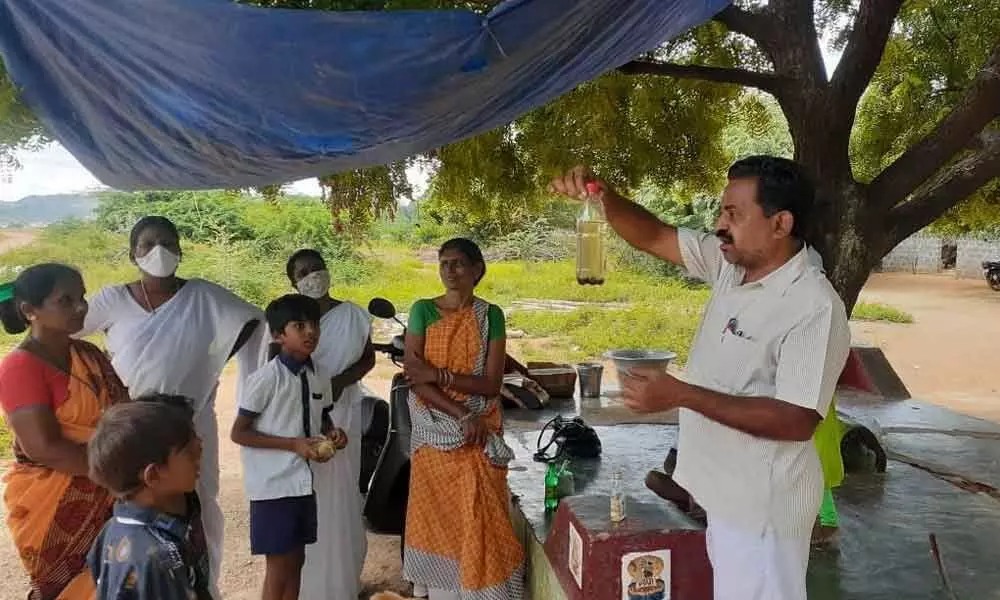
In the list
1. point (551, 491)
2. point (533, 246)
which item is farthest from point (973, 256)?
point (551, 491)

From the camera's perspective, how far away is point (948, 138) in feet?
11.6

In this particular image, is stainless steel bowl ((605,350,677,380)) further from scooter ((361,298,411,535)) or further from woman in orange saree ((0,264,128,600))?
woman in orange saree ((0,264,128,600))

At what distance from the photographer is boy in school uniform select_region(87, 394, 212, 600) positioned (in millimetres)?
1682

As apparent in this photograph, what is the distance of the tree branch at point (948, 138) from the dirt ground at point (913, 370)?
9.94 ft

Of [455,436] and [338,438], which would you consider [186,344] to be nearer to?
[338,438]

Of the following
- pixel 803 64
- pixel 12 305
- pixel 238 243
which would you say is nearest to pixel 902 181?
pixel 803 64

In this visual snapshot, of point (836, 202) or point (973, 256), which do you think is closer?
point (836, 202)

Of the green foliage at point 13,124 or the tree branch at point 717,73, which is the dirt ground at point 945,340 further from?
the green foliage at point 13,124

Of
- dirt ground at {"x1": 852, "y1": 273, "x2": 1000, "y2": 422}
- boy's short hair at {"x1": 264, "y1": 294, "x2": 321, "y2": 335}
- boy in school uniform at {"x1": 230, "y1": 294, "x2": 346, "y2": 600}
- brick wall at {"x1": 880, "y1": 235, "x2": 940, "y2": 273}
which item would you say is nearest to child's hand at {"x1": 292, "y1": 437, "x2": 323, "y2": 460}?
boy in school uniform at {"x1": 230, "y1": 294, "x2": 346, "y2": 600}

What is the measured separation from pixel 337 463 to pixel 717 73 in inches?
98.5

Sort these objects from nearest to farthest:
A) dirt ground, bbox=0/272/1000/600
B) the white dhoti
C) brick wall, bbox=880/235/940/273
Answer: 1. the white dhoti
2. dirt ground, bbox=0/272/1000/600
3. brick wall, bbox=880/235/940/273

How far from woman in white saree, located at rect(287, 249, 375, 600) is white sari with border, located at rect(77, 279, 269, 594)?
0.98 feet

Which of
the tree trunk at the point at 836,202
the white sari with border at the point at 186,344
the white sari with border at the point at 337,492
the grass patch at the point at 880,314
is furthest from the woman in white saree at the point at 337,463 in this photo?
the grass patch at the point at 880,314

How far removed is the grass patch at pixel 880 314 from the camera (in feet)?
Answer: 51.0
